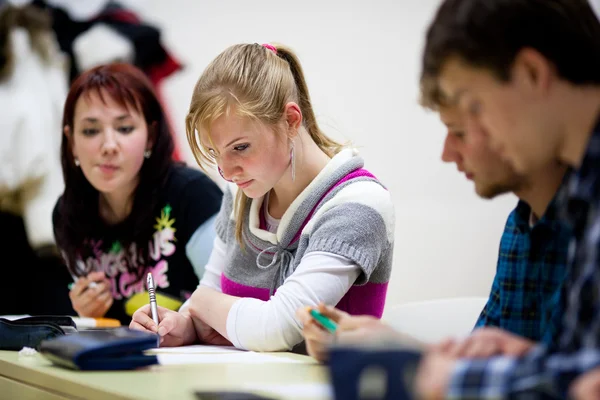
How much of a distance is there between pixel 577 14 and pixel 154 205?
150 centimetres

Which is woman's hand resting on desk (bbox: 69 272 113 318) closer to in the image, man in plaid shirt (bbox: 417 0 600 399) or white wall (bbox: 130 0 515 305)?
white wall (bbox: 130 0 515 305)

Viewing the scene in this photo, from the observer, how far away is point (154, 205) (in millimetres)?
2178

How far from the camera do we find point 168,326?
59.9 inches

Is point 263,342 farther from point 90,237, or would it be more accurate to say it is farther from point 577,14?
point 90,237

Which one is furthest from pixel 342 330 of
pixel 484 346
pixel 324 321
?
pixel 484 346

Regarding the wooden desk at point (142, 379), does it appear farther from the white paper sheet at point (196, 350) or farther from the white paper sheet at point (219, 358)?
the white paper sheet at point (196, 350)

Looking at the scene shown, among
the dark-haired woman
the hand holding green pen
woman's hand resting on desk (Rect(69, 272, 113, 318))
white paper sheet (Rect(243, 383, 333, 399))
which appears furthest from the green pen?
woman's hand resting on desk (Rect(69, 272, 113, 318))

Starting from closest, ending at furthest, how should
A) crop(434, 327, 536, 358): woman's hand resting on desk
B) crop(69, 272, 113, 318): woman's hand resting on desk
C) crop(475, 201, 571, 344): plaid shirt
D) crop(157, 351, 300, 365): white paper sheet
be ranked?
crop(434, 327, 536, 358): woman's hand resting on desk, crop(475, 201, 571, 344): plaid shirt, crop(157, 351, 300, 365): white paper sheet, crop(69, 272, 113, 318): woman's hand resting on desk

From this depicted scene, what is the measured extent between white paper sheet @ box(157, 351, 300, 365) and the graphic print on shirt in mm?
839

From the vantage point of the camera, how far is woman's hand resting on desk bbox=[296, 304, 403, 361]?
94cm

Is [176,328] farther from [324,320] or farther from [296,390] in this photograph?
[296,390]

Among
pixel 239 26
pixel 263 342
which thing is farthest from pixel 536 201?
pixel 239 26

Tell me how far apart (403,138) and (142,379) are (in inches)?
78.3

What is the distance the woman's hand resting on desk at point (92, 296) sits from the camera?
2.13 m
